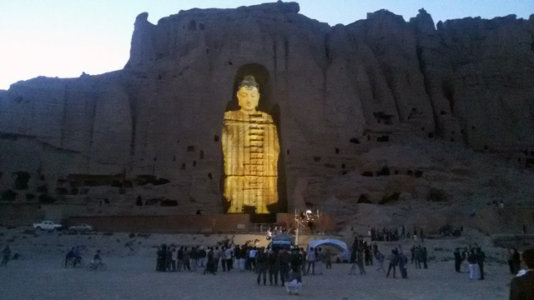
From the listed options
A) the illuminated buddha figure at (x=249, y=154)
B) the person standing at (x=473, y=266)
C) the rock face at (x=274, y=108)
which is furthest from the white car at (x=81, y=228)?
the person standing at (x=473, y=266)

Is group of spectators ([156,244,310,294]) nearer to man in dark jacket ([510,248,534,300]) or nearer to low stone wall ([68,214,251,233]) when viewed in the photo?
low stone wall ([68,214,251,233])

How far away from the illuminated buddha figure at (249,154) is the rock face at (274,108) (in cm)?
138

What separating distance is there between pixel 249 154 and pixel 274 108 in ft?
16.5

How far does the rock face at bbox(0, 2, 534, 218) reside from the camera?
46250mm

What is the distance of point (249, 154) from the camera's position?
50.1 m

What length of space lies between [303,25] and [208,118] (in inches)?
577

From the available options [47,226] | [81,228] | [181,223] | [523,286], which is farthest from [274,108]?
[523,286]

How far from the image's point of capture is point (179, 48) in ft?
173

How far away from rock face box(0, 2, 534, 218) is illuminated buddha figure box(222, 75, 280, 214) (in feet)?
4.53

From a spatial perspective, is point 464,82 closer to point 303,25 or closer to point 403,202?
point 303,25

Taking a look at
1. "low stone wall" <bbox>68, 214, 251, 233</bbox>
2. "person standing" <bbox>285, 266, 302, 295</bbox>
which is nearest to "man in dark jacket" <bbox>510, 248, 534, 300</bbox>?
"person standing" <bbox>285, 266, 302, 295</bbox>

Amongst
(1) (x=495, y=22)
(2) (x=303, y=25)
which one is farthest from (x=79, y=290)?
(1) (x=495, y=22)

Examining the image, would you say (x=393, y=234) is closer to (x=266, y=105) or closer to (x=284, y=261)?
(x=284, y=261)

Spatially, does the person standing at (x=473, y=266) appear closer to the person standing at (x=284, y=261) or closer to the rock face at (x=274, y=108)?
the person standing at (x=284, y=261)
